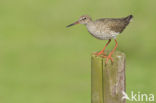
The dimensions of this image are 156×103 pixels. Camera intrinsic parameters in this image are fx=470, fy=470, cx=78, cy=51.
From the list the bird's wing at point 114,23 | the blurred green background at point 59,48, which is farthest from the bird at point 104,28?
the blurred green background at point 59,48

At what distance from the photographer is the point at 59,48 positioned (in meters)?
11.6

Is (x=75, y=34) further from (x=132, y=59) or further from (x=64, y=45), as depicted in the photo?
(x=132, y=59)

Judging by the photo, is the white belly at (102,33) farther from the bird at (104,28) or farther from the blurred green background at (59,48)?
the blurred green background at (59,48)

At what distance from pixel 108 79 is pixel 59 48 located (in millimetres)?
5844

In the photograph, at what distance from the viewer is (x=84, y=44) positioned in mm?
11680

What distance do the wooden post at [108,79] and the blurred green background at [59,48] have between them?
338 centimetres

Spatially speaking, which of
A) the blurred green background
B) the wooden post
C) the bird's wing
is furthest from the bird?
the blurred green background

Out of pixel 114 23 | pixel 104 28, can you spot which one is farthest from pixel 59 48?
pixel 104 28

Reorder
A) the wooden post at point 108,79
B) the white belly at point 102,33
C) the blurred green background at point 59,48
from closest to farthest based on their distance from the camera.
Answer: the wooden post at point 108,79 → the white belly at point 102,33 → the blurred green background at point 59,48

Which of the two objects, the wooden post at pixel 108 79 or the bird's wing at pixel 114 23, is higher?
the bird's wing at pixel 114 23

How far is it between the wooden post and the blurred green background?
338 centimetres

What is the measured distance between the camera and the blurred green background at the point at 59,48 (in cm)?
973

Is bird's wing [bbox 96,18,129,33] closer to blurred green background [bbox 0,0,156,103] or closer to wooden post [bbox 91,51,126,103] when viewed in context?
wooden post [bbox 91,51,126,103]

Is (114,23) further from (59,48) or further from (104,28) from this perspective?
(59,48)
